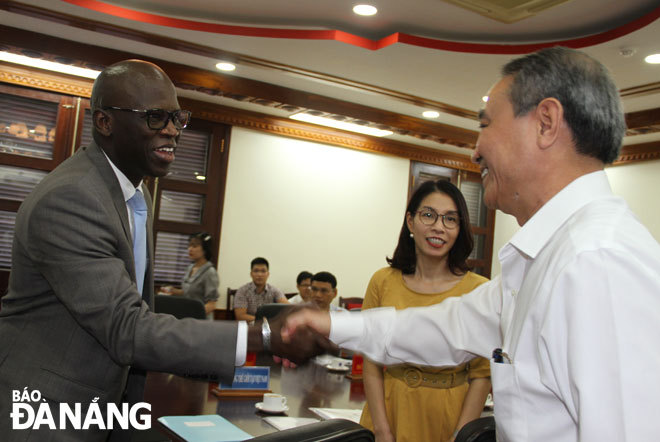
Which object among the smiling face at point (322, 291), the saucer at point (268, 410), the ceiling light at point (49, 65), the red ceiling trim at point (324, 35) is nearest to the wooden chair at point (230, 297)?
the smiling face at point (322, 291)

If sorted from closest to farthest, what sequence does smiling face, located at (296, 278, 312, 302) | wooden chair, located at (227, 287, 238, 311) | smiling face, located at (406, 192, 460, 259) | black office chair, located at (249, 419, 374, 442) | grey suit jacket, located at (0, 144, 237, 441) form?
1. black office chair, located at (249, 419, 374, 442)
2. grey suit jacket, located at (0, 144, 237, 441)
3. smiling face, located at (406, 192, 460, 259)
4. smiling face, located at (296, 278, 312, 302)
5. wooden chair, located at (227, 287, 238, 311)

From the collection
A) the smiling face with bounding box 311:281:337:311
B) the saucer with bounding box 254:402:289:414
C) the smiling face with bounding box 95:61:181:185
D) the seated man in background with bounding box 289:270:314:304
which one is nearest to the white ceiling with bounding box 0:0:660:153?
the smiling face with bounding box 311:281:337:311

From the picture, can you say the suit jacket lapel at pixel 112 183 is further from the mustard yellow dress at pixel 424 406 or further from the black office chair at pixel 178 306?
the black office chair at pixel 178 306

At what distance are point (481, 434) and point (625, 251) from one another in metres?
0.52

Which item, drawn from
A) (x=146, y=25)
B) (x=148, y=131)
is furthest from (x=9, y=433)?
(x=146, y=25)

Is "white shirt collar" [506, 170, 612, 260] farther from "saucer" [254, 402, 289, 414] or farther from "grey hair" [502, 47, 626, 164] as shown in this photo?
"saucer" [254, 402, 289, 414]

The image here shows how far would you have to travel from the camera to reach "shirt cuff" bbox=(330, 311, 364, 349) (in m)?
1.67

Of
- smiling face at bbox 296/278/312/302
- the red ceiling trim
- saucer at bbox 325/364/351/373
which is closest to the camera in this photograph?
saucer at bbox 325/364/351/373

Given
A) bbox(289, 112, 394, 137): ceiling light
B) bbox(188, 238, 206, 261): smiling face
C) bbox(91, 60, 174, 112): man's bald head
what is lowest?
bbox(188, 238, 206, 261): smiling face

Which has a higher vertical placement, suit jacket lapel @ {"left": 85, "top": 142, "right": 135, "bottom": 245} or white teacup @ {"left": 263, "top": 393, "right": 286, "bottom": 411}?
Result: suit jacket lapel @ {"left": 85, "top": 142, "right": 135, "bottom": 245}

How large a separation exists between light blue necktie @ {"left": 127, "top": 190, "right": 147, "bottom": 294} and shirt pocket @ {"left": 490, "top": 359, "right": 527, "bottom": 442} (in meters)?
1.15

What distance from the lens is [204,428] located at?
6.61 feet

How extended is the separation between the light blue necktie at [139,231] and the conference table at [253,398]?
0.57 metres

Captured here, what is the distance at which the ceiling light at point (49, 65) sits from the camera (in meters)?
5.67
